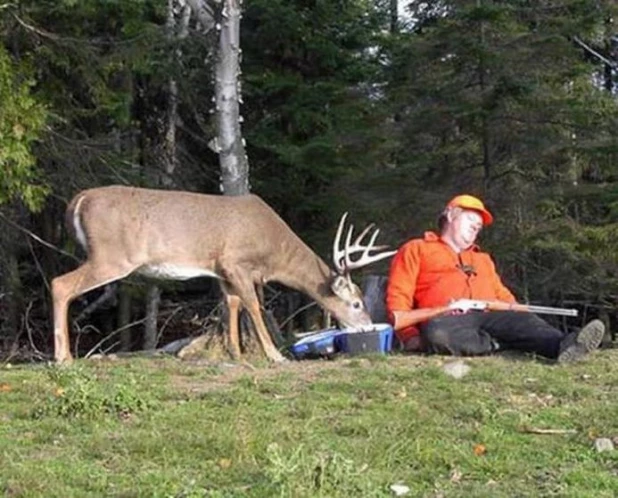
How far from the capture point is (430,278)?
852cm

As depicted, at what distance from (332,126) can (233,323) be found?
7.19 meters

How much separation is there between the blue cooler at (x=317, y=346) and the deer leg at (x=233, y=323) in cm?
49

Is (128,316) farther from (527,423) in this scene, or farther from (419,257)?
(527,423)

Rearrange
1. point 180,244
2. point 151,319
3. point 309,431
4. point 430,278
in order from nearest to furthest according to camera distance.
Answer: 1. point 309,431
2. point 430,278
3. point 180,244
4. point 151,319

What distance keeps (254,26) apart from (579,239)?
6.05 metres

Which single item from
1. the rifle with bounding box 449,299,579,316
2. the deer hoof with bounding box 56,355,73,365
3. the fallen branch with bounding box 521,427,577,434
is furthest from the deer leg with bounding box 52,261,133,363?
the fallen branch with bounding box 521,427,577,434

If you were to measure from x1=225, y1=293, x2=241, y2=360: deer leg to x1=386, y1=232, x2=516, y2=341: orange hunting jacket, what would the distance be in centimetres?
128

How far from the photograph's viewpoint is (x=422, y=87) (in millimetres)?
14258

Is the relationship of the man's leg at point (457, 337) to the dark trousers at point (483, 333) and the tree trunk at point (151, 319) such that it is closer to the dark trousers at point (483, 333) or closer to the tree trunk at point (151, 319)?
the dark trousers at point (483, 333)

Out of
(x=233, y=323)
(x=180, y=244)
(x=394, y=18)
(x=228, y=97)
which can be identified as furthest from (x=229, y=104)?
(x=394, y=18)

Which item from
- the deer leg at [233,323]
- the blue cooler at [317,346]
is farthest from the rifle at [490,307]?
the deer leg at [233,323]

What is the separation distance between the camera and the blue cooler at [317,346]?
868cm

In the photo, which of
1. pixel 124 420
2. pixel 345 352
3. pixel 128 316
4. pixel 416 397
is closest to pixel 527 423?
pixel 416 397

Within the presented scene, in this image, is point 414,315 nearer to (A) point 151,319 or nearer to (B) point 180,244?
(B) point 180,244
